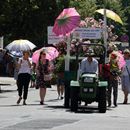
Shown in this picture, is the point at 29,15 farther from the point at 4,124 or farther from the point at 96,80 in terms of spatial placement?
the point at 4,124

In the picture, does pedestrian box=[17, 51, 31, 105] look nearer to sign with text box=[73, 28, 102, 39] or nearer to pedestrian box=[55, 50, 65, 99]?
pedestrian box=[55, 50, 65, 99]

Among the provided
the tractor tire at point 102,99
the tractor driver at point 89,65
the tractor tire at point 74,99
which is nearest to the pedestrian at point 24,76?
the tractor driver at point 89,65

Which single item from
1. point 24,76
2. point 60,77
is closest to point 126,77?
point 60,77

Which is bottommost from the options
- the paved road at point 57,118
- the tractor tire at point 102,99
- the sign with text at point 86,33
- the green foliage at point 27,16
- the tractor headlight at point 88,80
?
the paved road at point 57,118

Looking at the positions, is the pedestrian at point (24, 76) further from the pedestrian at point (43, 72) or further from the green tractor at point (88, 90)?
the green tractor at point (88, 90)

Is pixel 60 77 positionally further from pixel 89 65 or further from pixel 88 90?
pixel 88 90

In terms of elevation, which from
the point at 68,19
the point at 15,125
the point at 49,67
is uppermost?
the point at 68,19

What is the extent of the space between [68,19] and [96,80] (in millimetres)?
3780

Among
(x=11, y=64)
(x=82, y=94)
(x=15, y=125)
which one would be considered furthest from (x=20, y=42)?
(x=15, y=125)

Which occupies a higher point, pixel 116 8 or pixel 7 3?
pixel 116 8

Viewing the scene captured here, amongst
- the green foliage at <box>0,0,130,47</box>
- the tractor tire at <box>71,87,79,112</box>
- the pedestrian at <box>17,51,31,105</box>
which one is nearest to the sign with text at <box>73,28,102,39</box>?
the pedestrian at <box>17,51,31,105</box>

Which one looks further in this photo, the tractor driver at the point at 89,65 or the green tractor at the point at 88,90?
the tractor driver at the point at 89,65

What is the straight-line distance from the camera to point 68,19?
2195cm

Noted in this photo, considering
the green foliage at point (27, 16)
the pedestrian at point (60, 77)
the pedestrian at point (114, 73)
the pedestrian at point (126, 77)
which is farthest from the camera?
the green foliage at point (27, 16)
